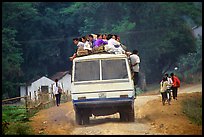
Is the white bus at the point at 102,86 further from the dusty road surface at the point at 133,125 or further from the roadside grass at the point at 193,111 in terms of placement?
the roadside grass at the point at 193,111

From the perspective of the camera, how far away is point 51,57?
42688mm

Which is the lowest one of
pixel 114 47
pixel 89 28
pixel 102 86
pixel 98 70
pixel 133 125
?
pixel 133 125

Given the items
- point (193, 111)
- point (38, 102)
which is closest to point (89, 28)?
point (38, 102)

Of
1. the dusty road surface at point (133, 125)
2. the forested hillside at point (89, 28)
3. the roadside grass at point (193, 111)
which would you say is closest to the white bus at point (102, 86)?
→ the dusty road surface at point (133, 125)

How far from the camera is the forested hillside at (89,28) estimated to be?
131 ft

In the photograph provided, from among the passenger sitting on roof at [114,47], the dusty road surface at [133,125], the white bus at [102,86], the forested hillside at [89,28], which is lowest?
the dusty road surface at [133,125]

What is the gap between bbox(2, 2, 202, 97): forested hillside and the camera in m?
40.1

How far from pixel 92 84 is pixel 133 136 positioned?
311 cm

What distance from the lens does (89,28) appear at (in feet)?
135

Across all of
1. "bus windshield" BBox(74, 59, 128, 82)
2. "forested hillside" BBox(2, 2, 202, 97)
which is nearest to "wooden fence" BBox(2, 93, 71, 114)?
"bus windshield" BBox(74, 59, 128, 82)

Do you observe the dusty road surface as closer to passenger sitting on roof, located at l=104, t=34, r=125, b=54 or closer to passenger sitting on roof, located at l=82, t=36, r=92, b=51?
passenger sitting on roof, located at l=104, t=34, r=125, b=54

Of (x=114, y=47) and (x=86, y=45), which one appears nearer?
(x=114, y=47)

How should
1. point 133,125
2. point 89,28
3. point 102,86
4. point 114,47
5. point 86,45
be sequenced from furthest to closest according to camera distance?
point 89,28 < point 86,45 < point 114,47 < point 102,86 < point 133,125

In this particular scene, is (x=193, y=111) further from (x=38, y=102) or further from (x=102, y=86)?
(x=38, y=102)
